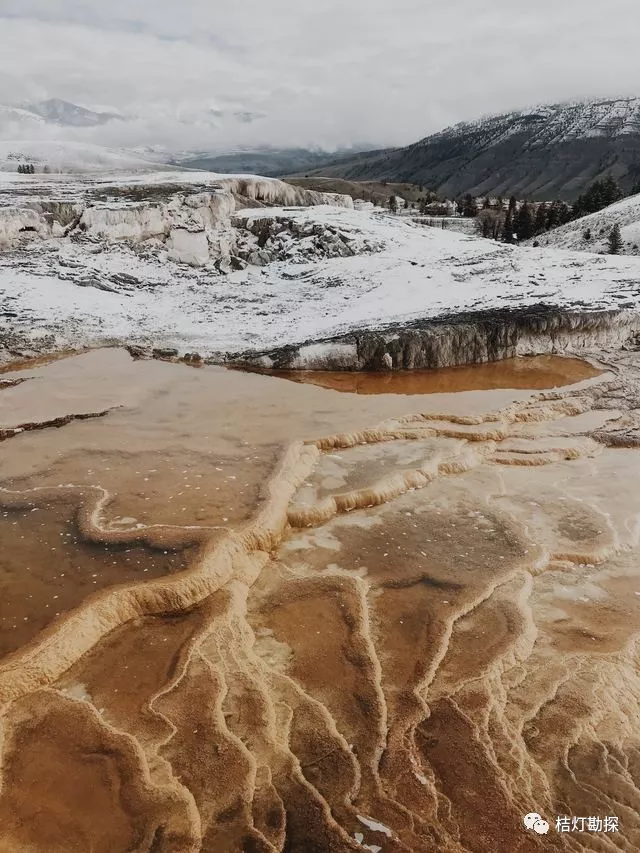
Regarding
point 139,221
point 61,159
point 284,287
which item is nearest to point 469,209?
point 61,159

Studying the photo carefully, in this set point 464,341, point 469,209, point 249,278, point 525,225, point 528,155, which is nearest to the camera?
point 464,341

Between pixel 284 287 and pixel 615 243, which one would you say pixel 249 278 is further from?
pixel 615 243

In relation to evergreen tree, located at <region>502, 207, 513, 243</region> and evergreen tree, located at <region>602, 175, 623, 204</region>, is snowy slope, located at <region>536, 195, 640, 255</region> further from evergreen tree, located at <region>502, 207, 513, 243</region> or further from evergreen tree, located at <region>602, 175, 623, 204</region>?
evergreen tree, located at <region>602, 175, 623, 204</region>

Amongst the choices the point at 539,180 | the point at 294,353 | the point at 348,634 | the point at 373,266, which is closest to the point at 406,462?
the point at 348,634

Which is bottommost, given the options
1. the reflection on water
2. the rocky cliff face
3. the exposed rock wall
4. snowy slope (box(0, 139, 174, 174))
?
the reflection on water

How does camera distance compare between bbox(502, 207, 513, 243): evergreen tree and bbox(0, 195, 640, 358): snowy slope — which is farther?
bbox(502, 207, 513, 243): evergreen tree

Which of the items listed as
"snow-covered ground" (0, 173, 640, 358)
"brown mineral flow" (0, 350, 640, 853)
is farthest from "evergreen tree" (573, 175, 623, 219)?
"brown mineral flow" (0, 350, 640, 853)

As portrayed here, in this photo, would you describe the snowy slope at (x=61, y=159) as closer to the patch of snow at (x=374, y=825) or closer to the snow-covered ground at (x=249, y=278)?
the snow-covered ground at (x=249, y=278)
